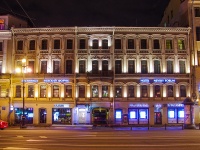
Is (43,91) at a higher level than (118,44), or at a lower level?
lower

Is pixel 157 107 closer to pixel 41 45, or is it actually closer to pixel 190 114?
pixel 190 114

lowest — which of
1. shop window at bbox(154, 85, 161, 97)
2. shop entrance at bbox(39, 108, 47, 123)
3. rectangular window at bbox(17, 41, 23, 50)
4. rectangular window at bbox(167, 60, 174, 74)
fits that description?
shop entrance at bbox(39, 108, 47, 123)

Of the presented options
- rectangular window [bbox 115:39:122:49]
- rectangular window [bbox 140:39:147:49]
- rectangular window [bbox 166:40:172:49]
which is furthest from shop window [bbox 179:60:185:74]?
rectangular window [bbox 115:39:122:49]

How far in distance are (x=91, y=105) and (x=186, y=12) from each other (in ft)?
71.9

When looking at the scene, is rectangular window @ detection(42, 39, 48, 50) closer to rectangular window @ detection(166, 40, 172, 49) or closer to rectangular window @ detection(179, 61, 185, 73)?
rectangular window @ detection(166, 40, 172, 49)

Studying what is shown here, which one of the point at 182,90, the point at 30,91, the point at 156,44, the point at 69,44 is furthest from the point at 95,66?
the point at 182,90

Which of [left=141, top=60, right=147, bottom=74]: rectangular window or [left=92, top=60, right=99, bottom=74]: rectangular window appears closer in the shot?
[left=92, top=60, right=99, bottom=74]: rectangular window

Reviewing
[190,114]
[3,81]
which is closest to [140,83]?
[190,114]

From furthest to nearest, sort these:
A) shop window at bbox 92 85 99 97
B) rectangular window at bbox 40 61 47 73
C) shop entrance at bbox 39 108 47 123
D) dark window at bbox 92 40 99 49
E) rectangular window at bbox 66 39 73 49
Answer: rectangular window at bbox 66 39 73 49 < dark window at bbox 92 40 99 49 < rectangular window at bbox 40 61 47 73 < shop window at bbox 92 85 99 97 < shop entrance at bbox 39 108 47 123

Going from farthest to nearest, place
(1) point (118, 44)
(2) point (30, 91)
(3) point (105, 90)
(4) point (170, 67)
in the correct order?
(1) point (118, 44), (4) point (170, 67), (2) point (30, 91), (3) point (105, 90)

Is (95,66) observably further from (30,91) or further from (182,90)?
(182,90)

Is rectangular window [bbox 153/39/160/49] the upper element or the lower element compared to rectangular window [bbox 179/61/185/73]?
upper

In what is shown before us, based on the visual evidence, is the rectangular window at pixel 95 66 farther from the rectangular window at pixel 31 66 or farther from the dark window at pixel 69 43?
the rectangular window at pixel 31 66

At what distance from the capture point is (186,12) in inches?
2208
